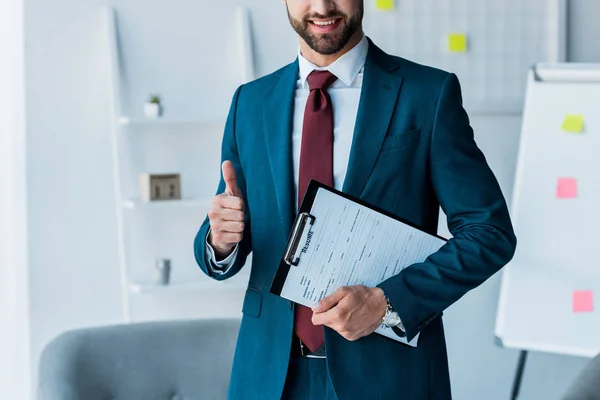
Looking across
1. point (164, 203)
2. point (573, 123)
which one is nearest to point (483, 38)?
point (573, 123)

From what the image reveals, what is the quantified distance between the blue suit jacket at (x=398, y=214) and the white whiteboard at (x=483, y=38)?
2.07m

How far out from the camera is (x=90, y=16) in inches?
130

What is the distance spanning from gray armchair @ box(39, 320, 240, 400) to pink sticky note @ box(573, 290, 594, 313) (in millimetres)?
1492

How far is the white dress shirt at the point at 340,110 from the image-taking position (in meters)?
1.51

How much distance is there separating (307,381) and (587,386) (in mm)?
918

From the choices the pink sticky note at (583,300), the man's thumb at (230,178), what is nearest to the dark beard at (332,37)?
the man's thumb at (230,178)

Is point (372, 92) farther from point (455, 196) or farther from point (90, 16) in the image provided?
point (90, 16)

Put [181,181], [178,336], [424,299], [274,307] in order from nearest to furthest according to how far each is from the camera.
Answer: [424,299] → [274,307] → [178,336] → [181,181]

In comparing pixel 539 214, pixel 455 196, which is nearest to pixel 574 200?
pixel 539 214

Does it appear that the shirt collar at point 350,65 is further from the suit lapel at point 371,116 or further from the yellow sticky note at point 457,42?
the yellow sticky note at point 457,42

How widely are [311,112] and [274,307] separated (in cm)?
35

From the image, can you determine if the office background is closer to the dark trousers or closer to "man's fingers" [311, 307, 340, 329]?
the dark trousers

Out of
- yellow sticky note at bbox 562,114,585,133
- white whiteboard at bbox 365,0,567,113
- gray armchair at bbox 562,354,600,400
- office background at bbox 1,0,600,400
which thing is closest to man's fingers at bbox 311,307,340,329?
gray armchair at bbox 562,354,600,400

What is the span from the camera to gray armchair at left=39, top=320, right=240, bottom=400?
213cm
